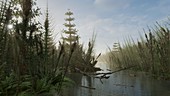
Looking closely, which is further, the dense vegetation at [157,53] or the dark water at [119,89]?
the dense vegetation at [157,53]

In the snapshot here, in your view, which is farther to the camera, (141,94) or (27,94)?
(141,94)

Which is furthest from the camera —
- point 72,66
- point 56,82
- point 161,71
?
point 72,66

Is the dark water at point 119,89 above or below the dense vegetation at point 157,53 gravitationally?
below

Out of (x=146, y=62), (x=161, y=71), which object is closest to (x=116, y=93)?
(x=161, y=71)

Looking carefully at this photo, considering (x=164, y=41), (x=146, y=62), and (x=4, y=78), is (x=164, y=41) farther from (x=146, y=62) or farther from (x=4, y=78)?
(x=4, y=78)

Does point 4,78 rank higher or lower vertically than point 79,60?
lower

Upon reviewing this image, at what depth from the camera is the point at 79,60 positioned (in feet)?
35.2

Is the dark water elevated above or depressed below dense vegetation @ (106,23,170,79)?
below

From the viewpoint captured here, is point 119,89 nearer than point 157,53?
Yes

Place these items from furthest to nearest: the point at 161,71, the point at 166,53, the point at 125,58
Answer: the point at 125,58 < the point at 161,71 < the point at 166,53

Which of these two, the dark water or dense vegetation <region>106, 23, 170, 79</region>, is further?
dense vegetation <region>106, 23, 170, 79</region>

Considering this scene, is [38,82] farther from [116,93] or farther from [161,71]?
[161,71]

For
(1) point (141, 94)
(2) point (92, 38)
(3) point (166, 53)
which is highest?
(2) point (92, 38)

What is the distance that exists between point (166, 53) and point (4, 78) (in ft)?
14.8
